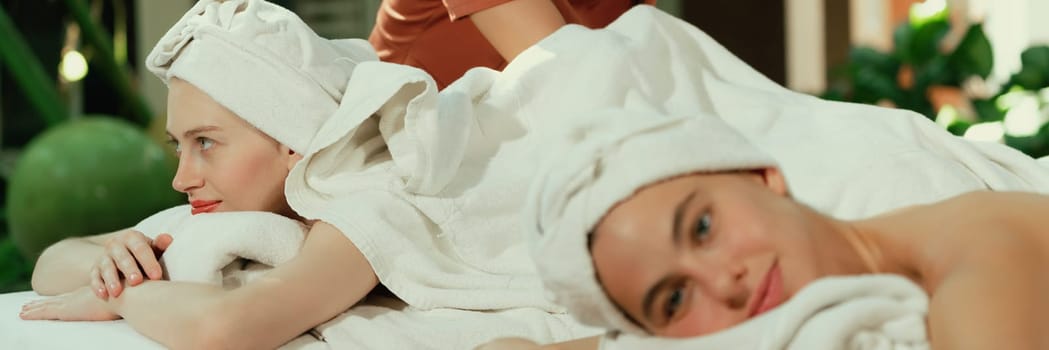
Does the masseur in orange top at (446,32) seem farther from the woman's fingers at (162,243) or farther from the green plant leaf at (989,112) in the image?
the green plant leaf at (989,112)

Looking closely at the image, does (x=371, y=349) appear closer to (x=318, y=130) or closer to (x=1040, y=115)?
(x=318, y=130)

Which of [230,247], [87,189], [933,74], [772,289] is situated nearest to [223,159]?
[230,247]

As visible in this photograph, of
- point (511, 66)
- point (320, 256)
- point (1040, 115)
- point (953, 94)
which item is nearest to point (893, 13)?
point (953, 94)

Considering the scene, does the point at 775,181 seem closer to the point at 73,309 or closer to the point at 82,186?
the point at 73,309

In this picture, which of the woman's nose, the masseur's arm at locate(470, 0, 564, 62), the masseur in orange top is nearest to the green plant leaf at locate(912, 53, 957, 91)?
the masseur in orange top

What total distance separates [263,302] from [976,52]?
2604 millimetres

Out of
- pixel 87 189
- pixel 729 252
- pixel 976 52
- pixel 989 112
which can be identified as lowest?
pixel 989 112

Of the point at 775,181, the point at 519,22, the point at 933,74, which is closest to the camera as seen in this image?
the point at 775,181

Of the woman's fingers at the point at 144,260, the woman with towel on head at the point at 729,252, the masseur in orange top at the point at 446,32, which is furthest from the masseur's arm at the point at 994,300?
the masseur in orange top at the point at 446,32

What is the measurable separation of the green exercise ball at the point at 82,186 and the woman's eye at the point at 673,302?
273 cm

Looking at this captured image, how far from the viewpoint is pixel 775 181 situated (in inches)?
37.8

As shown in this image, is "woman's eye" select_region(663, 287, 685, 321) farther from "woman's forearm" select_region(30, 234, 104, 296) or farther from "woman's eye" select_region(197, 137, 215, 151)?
"woman's forearm" select_region(30, 234, 104, 296)

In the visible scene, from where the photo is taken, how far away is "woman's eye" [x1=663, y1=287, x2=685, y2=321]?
0.90m

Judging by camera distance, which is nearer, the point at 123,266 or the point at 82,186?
the point at 123,266
